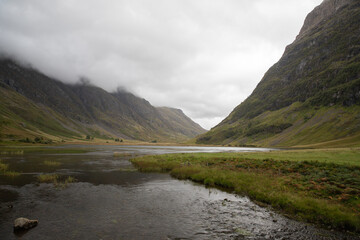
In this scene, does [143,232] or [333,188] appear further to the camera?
[333,188]

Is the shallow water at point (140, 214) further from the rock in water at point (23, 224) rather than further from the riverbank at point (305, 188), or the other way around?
the riverbank at point (305, 188)

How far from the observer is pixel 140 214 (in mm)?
19047

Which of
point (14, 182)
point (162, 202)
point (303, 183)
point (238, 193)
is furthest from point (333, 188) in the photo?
point (14, 182)

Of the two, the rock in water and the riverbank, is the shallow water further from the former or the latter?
the riverbank

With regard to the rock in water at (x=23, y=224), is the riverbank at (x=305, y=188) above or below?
above

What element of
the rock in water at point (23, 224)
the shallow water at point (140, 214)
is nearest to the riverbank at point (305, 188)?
the shallow water at point (140, 214)

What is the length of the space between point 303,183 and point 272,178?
14.2ft

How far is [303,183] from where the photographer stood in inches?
993

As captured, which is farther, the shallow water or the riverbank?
the riverbank

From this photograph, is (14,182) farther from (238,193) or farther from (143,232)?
(238,193)

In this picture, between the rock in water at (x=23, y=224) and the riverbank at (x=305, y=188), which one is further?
the riverbank at (x=305, y=188)

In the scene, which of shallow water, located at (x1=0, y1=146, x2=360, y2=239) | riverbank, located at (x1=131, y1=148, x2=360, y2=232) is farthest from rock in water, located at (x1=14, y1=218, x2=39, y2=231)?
riverbank, located at (x1=131, y1=148, x2=360, y2=232)

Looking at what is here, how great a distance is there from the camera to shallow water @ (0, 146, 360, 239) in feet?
49.1

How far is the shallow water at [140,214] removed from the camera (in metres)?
15.0
